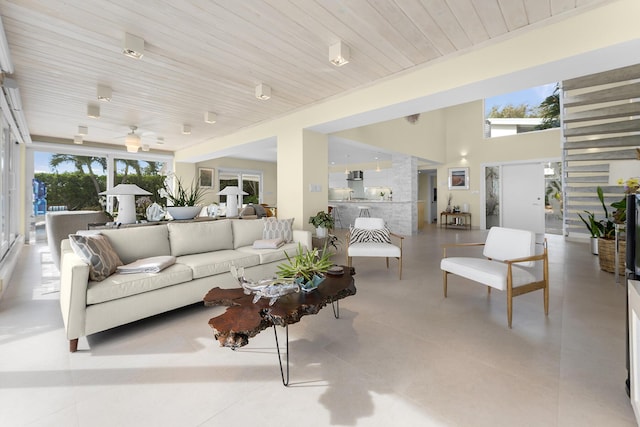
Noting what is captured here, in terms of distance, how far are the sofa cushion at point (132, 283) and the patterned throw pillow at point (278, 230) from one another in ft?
4.68

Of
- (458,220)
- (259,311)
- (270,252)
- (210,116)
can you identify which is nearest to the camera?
(259,311)

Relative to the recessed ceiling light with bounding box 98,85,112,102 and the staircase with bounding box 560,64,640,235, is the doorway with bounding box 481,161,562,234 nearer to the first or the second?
the staircase with bounding box 560,64,640,235

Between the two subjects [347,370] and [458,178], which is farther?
[458,178]

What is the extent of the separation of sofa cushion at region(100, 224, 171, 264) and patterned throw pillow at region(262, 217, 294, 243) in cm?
128

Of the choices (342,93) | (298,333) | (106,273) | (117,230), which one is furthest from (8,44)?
(298,333)

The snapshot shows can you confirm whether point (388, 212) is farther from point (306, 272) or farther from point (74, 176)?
point (74, 176)

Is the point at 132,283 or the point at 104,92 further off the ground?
the point at 104,92

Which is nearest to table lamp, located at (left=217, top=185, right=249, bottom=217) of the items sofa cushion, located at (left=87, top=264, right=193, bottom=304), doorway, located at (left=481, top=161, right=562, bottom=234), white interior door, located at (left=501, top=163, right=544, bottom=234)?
sofa cushion, located at (left=87, top=264, right=193, bottom=304)

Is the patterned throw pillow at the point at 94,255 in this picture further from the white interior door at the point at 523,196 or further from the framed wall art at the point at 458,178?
the white interior door at the point at 523,196

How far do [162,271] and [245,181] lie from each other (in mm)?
8772

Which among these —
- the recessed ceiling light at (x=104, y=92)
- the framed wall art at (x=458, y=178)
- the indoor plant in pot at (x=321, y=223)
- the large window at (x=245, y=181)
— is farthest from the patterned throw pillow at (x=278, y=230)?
the framed wall art at (x=458, y=178)

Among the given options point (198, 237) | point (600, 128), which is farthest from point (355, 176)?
point (198, 237)

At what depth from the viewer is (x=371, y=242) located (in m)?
4.29

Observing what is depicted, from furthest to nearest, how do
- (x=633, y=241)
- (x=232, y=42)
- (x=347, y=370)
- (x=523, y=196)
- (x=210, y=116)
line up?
(x=523, y=196)
(x=210, y=116)
(x=232, y=42)
(x=347, y=370)
(x=633, y=241)
